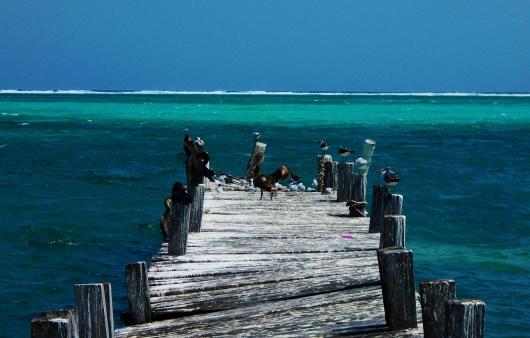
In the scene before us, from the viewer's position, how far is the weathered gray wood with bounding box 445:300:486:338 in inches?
→ 220

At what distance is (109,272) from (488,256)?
23.3 ft

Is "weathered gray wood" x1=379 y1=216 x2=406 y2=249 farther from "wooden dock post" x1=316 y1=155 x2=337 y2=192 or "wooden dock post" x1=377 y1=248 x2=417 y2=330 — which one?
"wooden dock post" x1=316 y1=155 x2=337 y2=192

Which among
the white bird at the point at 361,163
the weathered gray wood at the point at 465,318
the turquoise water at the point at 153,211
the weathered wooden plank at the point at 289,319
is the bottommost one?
the turquoise water at the point at 153,211

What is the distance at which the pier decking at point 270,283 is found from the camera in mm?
7633

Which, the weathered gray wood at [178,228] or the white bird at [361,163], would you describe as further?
the white bird at [361,163]

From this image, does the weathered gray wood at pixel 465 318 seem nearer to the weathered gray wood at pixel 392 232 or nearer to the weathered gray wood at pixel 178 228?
the weathered gray wood at pixel 392 232

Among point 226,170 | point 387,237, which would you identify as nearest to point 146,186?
point 226,170

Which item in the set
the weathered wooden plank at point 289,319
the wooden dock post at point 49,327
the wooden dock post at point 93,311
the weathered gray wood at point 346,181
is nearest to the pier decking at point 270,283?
the weathered wooden plank at point 289,319

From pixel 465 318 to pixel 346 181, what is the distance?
32.0 ft

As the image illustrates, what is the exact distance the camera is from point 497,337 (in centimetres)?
1215

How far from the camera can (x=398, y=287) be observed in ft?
22.9

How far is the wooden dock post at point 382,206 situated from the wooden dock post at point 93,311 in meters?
5.33

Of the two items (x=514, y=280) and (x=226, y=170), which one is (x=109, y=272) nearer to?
(x=514, y=280)

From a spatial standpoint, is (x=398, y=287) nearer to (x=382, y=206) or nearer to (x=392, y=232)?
(x=392, y=232)
